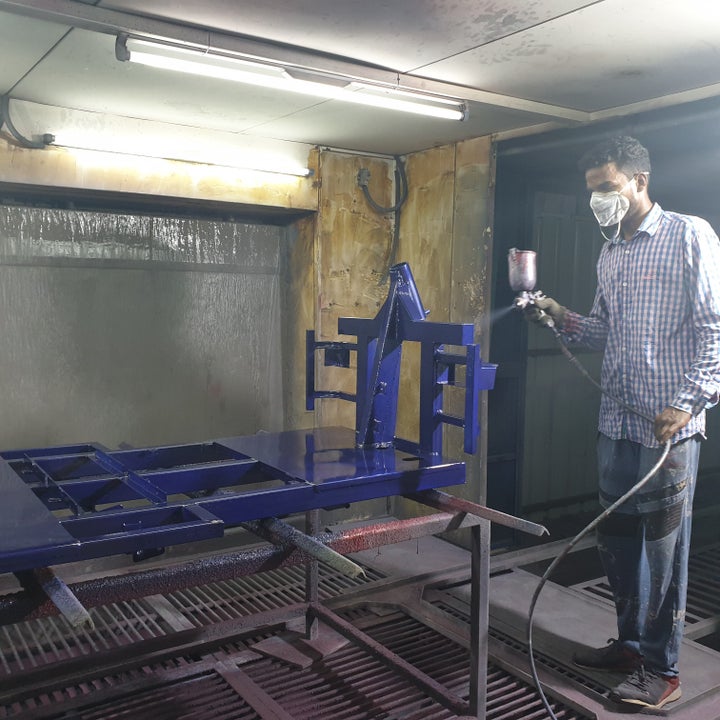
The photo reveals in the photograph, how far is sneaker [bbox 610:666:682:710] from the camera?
277 centimetres

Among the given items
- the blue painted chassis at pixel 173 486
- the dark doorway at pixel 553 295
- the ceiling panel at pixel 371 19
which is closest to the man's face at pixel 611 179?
the ceiling panel at pixel 371 19

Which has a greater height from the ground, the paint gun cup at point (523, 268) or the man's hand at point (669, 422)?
the paint gun cup at point (523, 268)

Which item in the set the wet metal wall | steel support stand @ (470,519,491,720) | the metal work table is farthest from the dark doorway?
steel support stand @ (470,519,491,720)

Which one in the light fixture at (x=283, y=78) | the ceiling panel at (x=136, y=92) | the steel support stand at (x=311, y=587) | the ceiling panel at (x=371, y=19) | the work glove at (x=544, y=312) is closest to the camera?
the ceiling panel at (x=371, y=19)

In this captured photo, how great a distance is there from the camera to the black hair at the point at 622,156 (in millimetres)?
2846

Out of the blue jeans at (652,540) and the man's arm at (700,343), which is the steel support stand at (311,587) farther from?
the man's arm at (700,343)

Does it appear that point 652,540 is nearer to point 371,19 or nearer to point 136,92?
point 371,19

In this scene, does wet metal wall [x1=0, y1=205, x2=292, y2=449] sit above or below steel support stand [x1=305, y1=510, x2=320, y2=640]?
above

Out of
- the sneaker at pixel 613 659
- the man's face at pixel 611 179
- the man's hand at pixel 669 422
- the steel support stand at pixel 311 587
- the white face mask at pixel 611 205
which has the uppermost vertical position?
the man's face at pixel 611 179

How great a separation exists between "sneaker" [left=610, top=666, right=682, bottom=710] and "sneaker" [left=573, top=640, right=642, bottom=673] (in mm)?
99

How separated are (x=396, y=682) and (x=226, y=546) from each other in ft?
5.92

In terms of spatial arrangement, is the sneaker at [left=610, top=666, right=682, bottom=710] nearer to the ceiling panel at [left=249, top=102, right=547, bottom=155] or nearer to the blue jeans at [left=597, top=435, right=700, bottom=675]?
the blue jeans at [left=597, top=435, right=700, bottom=675]

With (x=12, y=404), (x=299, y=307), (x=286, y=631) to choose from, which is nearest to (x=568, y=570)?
(x=286, y=631)

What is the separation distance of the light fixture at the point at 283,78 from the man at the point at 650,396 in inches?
34.8
